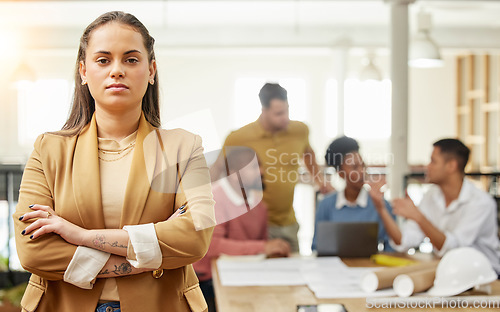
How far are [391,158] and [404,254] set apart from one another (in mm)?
2015

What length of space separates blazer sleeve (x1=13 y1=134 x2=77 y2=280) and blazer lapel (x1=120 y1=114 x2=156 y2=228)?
0.09 metres

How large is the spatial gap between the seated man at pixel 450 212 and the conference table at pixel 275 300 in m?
0.50

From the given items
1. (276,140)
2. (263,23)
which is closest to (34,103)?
(263,23)

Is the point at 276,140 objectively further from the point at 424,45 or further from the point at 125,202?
the point at 424,45

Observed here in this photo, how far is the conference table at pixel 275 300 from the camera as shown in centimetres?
145

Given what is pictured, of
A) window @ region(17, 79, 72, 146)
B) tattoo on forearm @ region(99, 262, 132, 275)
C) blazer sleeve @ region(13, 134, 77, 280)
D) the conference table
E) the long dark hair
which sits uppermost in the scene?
window @ region(17, 79, 72, 146)

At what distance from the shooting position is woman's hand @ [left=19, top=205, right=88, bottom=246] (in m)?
0.87

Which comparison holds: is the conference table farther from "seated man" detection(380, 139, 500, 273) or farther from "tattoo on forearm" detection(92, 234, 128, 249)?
"tattoo on forearm" detection(92, 234, 128, 249)

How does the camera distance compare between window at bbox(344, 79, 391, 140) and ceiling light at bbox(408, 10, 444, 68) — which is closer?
ceiling light at bbox(408, 10, 444, 68)

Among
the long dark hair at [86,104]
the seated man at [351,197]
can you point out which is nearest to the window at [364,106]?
the seated man at [351,197]

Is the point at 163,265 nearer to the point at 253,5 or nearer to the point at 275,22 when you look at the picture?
the point at 253,5

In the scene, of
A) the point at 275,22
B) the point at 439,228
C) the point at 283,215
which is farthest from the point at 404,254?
the point at 275,22

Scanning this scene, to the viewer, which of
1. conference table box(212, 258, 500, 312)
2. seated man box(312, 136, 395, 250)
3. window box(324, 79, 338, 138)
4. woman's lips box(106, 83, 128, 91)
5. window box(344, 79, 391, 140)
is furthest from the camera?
window box(324, 79, 338, 138)

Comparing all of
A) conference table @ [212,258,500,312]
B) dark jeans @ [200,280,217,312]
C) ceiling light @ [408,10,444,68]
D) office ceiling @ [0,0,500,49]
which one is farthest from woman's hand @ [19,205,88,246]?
office ceiling @ [0,0,500,49]
